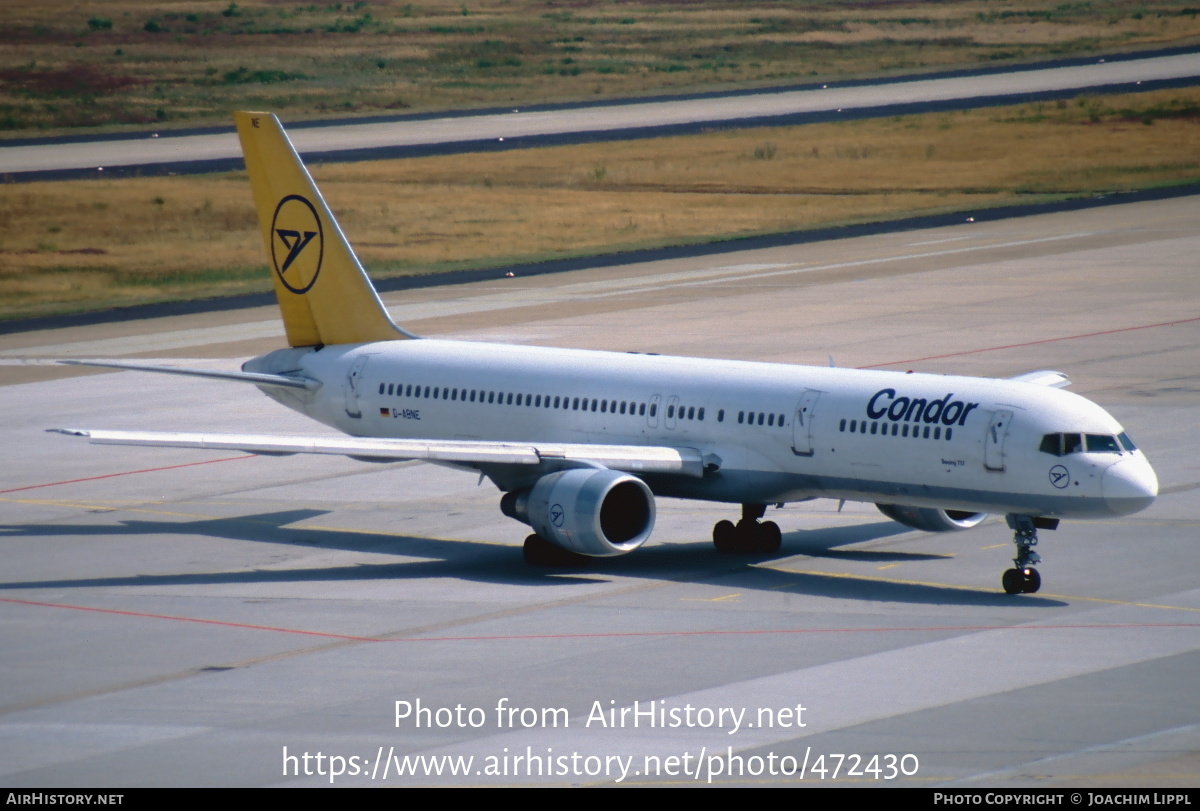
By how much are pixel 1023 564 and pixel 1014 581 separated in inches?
15.9

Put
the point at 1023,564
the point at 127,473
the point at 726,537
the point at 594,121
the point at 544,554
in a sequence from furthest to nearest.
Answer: the point at 594,121
the point at 127,473
the point at 726,537
the point at 544,554
the point at 1023,564

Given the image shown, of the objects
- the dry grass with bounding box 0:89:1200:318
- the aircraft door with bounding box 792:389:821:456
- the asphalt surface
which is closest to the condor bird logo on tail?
the aircraft door with bounding box 792:389:821:456

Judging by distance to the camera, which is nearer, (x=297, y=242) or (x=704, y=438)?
(x=704, y=438)

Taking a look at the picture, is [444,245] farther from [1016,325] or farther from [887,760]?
[887,760]

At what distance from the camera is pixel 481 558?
4075cm

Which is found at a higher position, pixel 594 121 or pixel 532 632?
pixel 594 121

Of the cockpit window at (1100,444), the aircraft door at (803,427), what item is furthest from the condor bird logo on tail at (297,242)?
the cockpit window at (1100,444)

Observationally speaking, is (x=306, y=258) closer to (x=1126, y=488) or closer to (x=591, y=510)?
(x=591, y=510)

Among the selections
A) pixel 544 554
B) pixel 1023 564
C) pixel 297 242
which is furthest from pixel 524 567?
pixel 297 242

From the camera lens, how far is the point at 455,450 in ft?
127

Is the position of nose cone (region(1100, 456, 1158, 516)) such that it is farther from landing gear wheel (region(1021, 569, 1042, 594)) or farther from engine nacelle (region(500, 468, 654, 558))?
engine nacelle (region(500, 468, 654, 558))

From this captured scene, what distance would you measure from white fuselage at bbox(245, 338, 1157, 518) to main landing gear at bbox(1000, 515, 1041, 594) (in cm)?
33

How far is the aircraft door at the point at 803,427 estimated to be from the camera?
38.2 metres

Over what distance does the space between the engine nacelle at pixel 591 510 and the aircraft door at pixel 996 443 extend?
6.83 m
